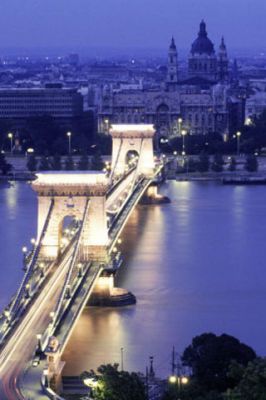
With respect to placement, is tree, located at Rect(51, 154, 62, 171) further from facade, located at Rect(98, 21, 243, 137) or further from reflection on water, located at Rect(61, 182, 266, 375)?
facade, located at Rect(98, 21, 243, 137)

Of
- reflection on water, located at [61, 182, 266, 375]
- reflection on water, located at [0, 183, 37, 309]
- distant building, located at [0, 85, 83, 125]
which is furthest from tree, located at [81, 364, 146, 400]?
distant building, located at [0, 85, 83, 125]

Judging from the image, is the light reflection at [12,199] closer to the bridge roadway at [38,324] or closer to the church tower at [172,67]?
the bridge roadway at [38,324]

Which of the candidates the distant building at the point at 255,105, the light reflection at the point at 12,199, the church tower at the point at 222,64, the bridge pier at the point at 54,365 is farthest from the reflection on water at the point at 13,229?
the church tower at the point at 222,64

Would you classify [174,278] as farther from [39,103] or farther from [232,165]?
[39,103]

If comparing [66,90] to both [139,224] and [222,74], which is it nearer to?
[222,74]

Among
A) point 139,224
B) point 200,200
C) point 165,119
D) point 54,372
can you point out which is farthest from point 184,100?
point 54,372
